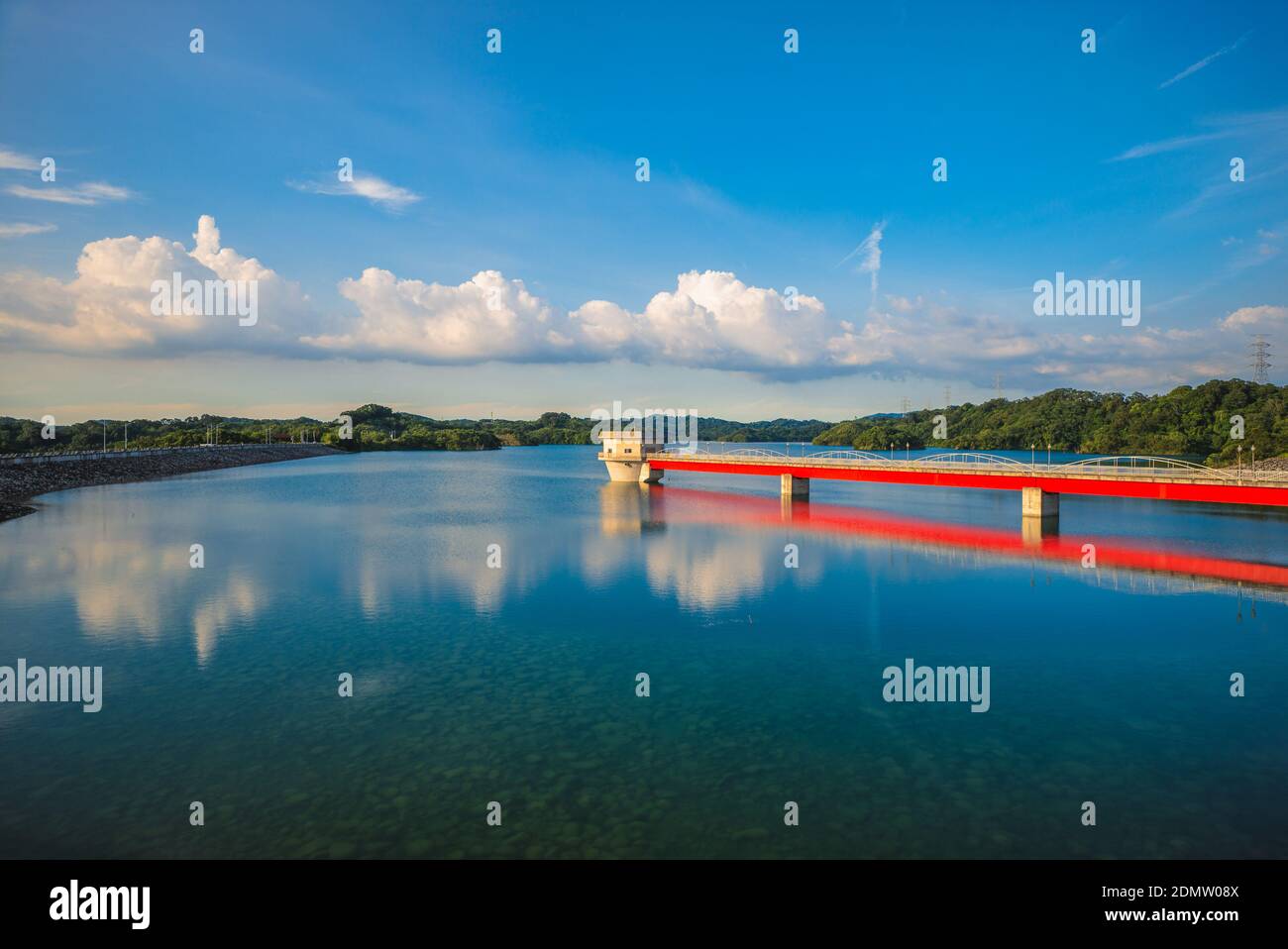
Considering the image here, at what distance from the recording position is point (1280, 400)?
413ft

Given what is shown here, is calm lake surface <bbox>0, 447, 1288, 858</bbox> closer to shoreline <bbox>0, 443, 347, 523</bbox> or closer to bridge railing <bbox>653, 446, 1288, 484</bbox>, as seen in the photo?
bridge railing <bbox>653, 446, 1288, 484</bbox>

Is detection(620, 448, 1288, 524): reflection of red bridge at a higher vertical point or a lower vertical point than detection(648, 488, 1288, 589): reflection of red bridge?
higher

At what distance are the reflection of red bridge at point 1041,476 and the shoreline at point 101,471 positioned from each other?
73.2 meters

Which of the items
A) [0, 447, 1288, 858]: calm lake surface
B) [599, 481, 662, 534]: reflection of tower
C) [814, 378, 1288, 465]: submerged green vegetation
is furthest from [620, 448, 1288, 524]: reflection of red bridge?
[814, 378, 1288, 465]: submerged green vegetation

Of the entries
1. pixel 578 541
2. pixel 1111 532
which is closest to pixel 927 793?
pixel 578 541

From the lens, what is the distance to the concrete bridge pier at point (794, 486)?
8106 cm

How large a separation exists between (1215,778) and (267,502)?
81.9 meters

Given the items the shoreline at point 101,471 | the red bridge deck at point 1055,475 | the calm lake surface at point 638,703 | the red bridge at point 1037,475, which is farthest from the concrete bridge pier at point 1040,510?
the shoreline at point 101,471

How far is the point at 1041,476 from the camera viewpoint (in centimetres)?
5609

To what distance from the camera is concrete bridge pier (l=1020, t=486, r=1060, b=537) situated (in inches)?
2307

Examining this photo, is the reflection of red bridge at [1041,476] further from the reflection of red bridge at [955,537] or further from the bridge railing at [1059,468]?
the reflection of red bridge at [955,537]

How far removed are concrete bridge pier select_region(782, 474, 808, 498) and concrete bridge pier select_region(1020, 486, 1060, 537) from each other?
2565 cm

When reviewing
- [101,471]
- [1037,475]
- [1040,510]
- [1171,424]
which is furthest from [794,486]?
[1171,424]
